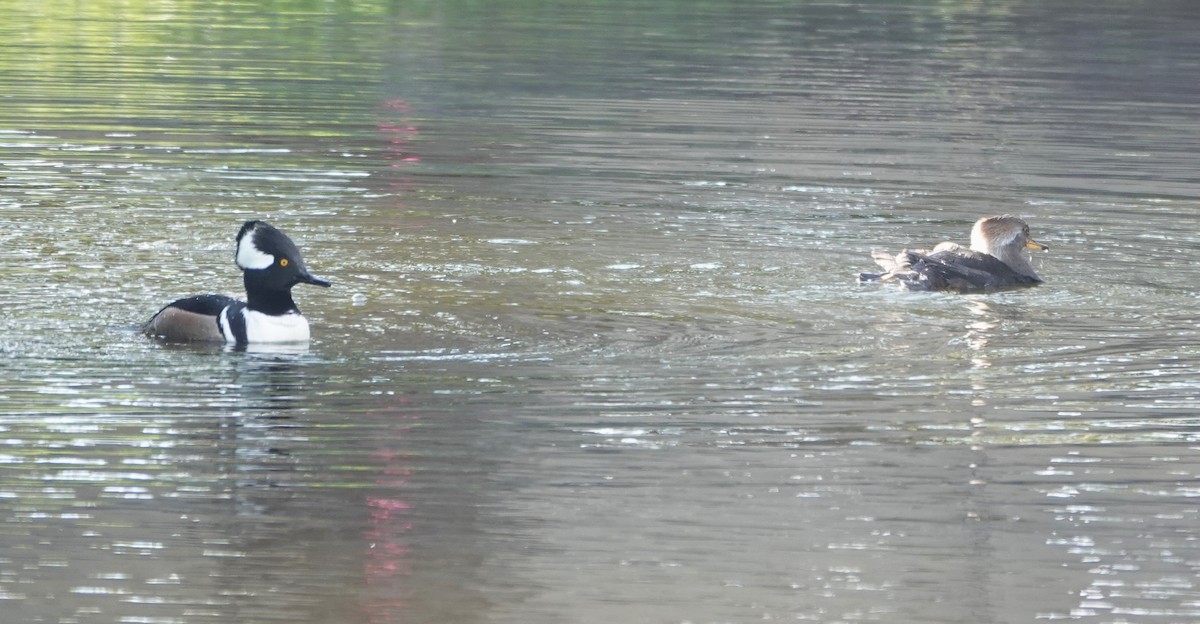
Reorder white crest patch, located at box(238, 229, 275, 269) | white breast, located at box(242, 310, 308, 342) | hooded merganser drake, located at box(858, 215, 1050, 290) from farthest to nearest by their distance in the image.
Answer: hooded merganser drake, located at box(858, 215, 1050, 290)
white crest patch, located at box(238, 229, 275, 269)
white breast, located at box(242, 310, 308, 342)

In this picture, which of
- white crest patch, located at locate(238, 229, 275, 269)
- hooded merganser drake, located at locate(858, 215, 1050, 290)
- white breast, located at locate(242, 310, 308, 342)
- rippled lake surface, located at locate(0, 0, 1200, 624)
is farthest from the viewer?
hooded merganser drake, located at locate(858, 215, 1050, 290)

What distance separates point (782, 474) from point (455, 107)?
12.5m

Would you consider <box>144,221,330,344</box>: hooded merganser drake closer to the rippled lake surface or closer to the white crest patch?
the white crest patch

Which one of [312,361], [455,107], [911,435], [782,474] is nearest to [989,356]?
[911,435]

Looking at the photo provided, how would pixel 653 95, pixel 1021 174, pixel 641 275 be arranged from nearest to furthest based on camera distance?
pixel 641 275, pixel 1021 174, pixel 653 95

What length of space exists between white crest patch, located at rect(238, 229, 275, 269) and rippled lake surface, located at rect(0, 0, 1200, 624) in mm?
509

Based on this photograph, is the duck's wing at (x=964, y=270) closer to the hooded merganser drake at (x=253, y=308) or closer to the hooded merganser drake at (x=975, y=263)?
the hooded merganser drake at (x=975, y=263)

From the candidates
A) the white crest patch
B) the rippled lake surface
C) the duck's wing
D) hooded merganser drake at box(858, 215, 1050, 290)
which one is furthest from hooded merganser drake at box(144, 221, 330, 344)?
the duck's wing

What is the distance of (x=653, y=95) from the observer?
21.2 meters

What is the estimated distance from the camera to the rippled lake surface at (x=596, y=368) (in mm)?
7133

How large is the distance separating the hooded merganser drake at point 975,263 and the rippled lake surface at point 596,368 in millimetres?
172

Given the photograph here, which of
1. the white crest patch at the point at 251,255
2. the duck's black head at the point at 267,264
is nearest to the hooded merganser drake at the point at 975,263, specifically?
the duck's black head at the point at 267,264

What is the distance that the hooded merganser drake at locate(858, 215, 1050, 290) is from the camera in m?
12.1

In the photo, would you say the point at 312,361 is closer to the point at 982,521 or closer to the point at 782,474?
the point at 782,474
